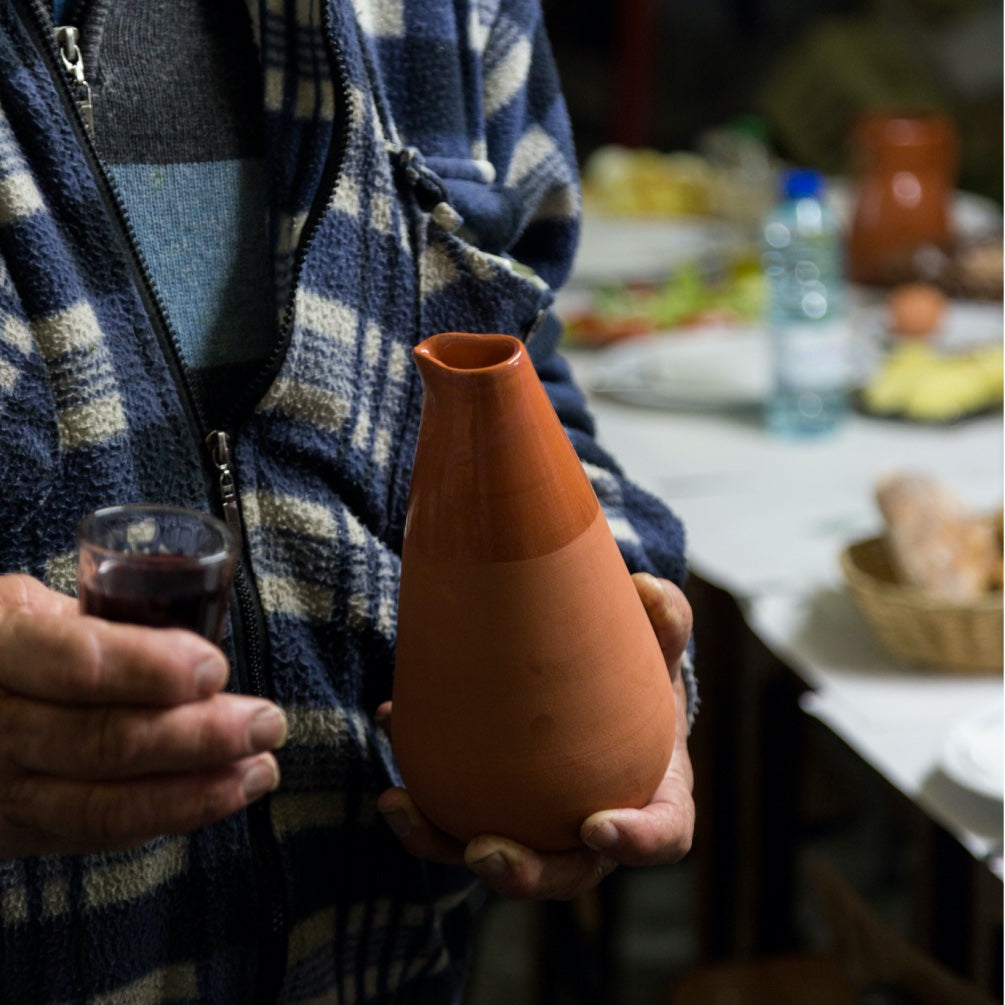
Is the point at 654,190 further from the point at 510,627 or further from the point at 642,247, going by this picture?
the point at 510,627

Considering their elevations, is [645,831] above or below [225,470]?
below

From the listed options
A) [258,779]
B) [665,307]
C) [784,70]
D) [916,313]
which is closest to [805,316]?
[916,313]

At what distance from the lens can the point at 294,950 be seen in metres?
0.76

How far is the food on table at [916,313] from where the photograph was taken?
2.21 metres

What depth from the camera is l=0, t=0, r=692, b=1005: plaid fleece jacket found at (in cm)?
67

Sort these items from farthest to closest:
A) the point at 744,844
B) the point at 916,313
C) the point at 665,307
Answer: the point at 665,307, the point at 916,313, the point at 744,844

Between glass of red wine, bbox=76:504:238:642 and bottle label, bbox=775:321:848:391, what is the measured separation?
1375mm

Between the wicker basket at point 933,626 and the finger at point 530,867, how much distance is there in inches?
24.8

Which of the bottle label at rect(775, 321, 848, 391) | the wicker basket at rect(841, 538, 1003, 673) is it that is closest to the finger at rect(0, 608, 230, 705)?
the wicker basket at rect(841, 538, 1003, 673)

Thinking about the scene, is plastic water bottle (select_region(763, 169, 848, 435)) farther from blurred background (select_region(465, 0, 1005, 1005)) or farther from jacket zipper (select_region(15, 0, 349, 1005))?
jacket zipper (select_region(15, 0, 349, 1005))

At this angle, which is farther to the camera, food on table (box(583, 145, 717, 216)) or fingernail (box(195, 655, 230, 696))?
food on table (box(583, 145, 717, 216))

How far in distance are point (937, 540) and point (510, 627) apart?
0.79 meters

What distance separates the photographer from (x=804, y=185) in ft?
6.54

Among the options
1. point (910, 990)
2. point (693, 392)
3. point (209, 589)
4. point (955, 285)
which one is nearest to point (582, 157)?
point (955, 285)
